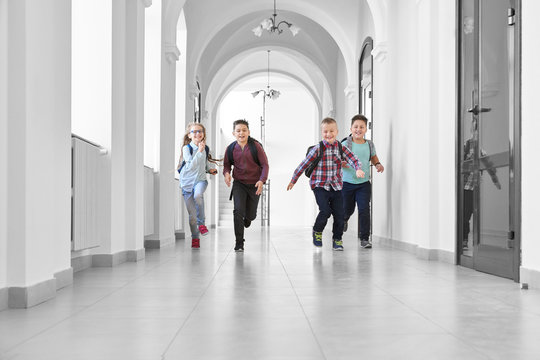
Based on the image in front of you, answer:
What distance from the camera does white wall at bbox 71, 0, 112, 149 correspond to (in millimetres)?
5113

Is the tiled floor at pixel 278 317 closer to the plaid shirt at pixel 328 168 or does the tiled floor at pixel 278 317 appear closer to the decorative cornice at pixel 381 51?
the plaid shirt at pixel 328 168

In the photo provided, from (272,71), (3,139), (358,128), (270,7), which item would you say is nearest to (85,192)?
(3,139)

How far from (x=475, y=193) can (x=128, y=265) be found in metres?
2.95

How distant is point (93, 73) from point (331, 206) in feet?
10.3

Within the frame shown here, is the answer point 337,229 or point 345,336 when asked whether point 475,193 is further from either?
point 345,336

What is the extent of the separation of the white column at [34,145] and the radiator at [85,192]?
0.65 meters

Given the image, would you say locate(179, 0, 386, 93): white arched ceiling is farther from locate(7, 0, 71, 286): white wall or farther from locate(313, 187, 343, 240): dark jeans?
locate(7, 0, 71, 286): white wall

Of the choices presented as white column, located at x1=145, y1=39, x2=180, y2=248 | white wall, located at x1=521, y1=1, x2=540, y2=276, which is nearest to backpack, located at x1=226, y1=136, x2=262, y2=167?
white column, located at x1=145, y1=39, x2=180, y2=248

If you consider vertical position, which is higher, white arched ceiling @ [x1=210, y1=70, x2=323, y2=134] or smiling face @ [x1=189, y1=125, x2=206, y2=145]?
white arched ceiling @ [x1=210, y1=70, x2=323, y2=134]

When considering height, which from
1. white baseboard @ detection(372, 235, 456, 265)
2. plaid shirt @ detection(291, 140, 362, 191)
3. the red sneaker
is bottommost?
white baseboard @ detection(372, 235, 456, 265)

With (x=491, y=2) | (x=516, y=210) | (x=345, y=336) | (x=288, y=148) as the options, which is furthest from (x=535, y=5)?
(x=288, y=148)

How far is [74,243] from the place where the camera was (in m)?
4.36

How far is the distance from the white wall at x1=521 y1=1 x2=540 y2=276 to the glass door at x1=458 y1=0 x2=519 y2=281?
18 centimetres

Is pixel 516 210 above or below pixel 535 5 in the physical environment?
below
